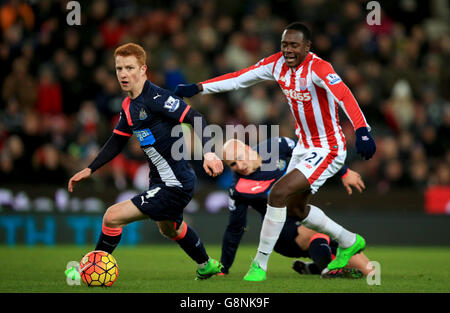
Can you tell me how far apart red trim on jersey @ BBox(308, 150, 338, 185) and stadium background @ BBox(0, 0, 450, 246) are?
5362 mm

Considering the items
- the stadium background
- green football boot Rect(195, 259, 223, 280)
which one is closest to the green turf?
green football boot Rect(195, 259, 223, 280)

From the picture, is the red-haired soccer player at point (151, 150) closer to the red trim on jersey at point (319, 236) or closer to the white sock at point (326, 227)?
the white sock at point (326, 227)

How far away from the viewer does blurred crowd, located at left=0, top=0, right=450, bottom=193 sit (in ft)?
39.8

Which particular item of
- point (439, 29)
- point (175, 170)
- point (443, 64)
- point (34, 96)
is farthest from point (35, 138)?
point (439, 29)

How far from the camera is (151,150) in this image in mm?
6477

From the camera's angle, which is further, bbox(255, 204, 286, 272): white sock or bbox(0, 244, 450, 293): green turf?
bbox(255, 204, 286, 272): white sock

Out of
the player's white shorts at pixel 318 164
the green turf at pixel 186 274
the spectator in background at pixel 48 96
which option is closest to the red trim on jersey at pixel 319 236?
the green turf at pixel 186 274

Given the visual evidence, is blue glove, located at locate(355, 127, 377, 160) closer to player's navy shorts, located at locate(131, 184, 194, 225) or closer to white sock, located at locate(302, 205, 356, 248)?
white sock, located at locate(302, 205, 356, 248)

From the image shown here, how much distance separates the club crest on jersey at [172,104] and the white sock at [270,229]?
1.21 m

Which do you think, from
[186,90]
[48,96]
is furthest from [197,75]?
[186,90]

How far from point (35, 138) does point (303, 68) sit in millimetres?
6611

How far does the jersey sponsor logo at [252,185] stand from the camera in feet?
24.1

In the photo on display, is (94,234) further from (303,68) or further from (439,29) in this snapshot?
(439,29)

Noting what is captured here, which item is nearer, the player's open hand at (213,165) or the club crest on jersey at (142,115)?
the player's open hand at (213,165)
